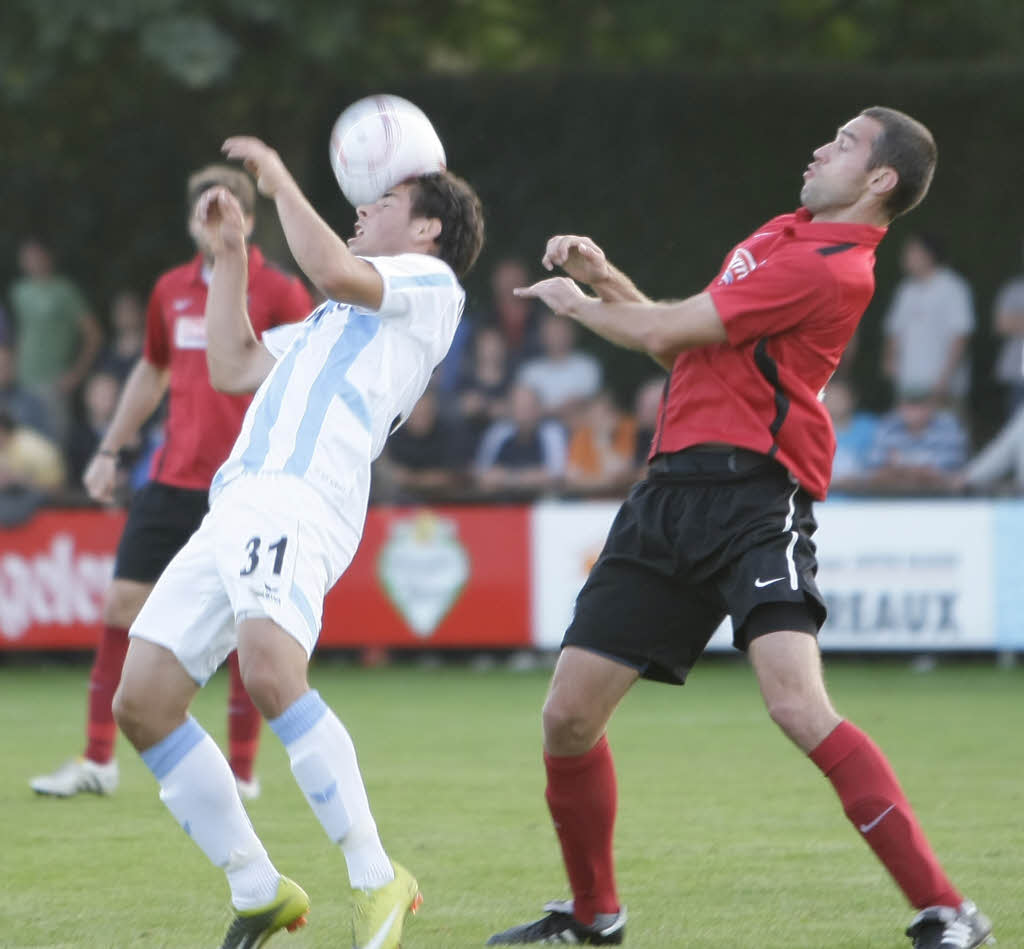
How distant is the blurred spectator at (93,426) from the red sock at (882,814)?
10.1m

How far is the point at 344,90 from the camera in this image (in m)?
17.0

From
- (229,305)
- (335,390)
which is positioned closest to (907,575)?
(229,305)

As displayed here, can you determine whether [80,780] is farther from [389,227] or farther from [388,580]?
[388,580]

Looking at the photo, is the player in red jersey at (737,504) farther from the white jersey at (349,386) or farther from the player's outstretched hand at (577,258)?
the white jersey at (349,386)

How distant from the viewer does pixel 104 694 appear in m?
8.15

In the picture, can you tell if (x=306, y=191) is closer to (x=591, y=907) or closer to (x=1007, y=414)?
(x=1007, y=414)

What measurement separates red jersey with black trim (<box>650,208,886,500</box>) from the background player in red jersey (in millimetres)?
2962

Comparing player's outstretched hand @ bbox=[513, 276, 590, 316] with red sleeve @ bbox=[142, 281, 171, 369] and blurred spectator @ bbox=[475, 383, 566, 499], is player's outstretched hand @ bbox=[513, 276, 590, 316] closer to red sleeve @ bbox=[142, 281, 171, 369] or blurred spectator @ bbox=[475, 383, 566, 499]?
red sleeve @ bbox=[142, 281, 171, 369]

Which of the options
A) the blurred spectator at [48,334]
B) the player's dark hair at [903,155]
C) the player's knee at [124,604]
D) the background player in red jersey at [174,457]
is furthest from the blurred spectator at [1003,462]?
the player's dark hair at [903,155]

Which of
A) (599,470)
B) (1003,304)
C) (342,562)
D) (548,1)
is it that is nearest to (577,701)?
(342,562)

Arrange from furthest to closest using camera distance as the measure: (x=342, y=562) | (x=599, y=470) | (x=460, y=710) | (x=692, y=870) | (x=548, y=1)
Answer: (x=548, y=1) → (x=599, y=470) → (x=460, y=710) → (x=692, y=870) → (x=342, y=562)

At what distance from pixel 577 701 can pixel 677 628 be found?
0.34 m

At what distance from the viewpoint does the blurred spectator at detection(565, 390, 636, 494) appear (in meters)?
14.1

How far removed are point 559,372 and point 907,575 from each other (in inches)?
136
